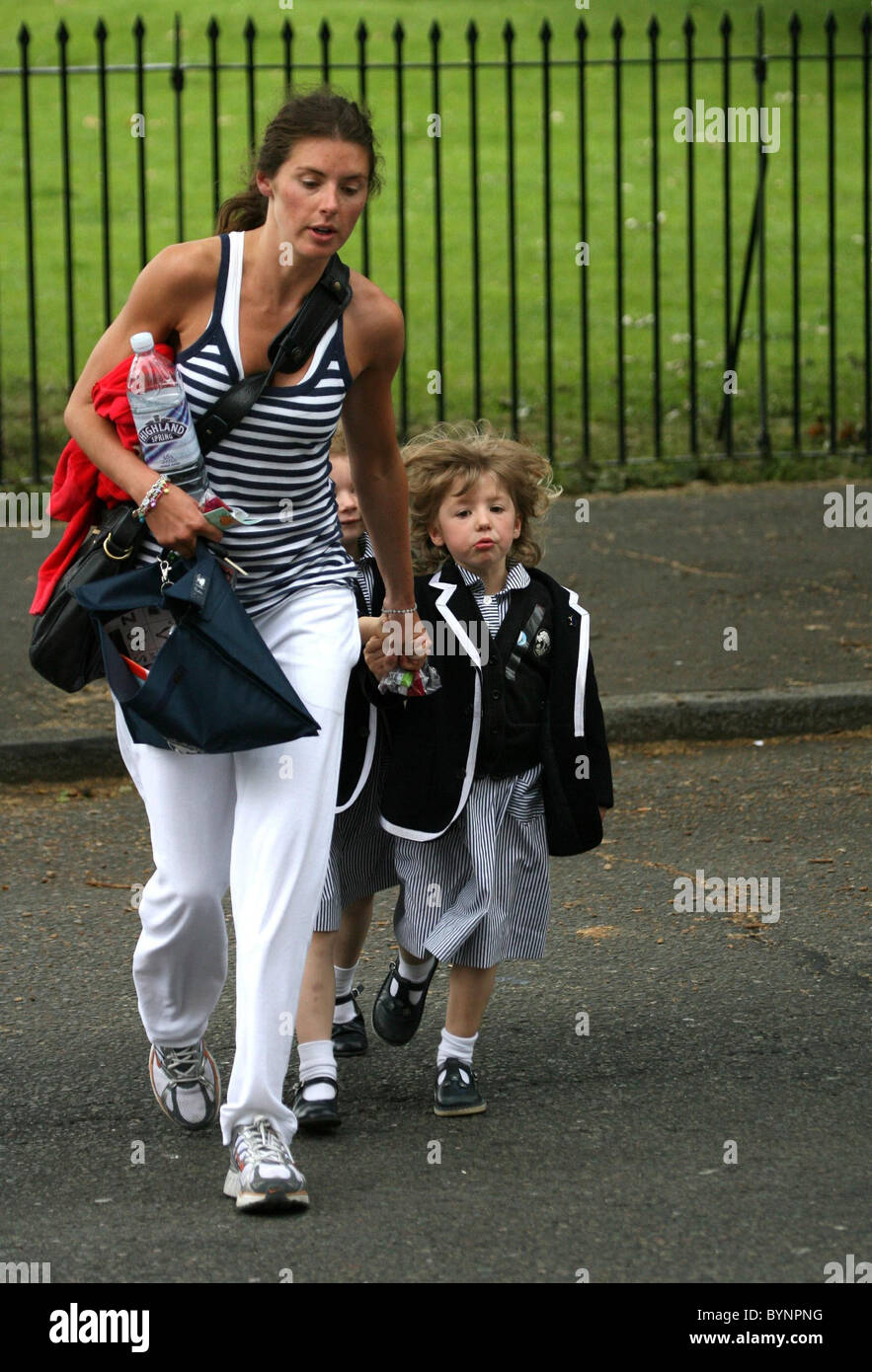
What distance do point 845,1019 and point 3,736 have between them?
3.19 m

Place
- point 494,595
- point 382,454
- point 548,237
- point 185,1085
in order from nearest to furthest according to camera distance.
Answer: point 382,454
point 185,1085
point 494,595
point 548,237

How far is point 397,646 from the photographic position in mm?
3609

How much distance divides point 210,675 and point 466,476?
2.92 feet

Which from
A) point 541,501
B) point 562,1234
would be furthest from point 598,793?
point 562,1234

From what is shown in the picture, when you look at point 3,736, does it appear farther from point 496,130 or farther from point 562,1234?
point 496,130

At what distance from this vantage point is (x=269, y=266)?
10.8ft

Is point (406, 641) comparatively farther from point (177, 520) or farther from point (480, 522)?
point (177, 520)

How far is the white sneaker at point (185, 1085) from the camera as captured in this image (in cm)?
363

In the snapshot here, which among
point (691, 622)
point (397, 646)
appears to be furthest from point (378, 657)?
point (691, 622)

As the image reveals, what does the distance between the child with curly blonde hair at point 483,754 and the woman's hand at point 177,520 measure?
2.45 feet

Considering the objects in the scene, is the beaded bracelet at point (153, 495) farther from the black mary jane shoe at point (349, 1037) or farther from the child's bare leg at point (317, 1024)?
the black mary jane shoe at point (349, 1037)
